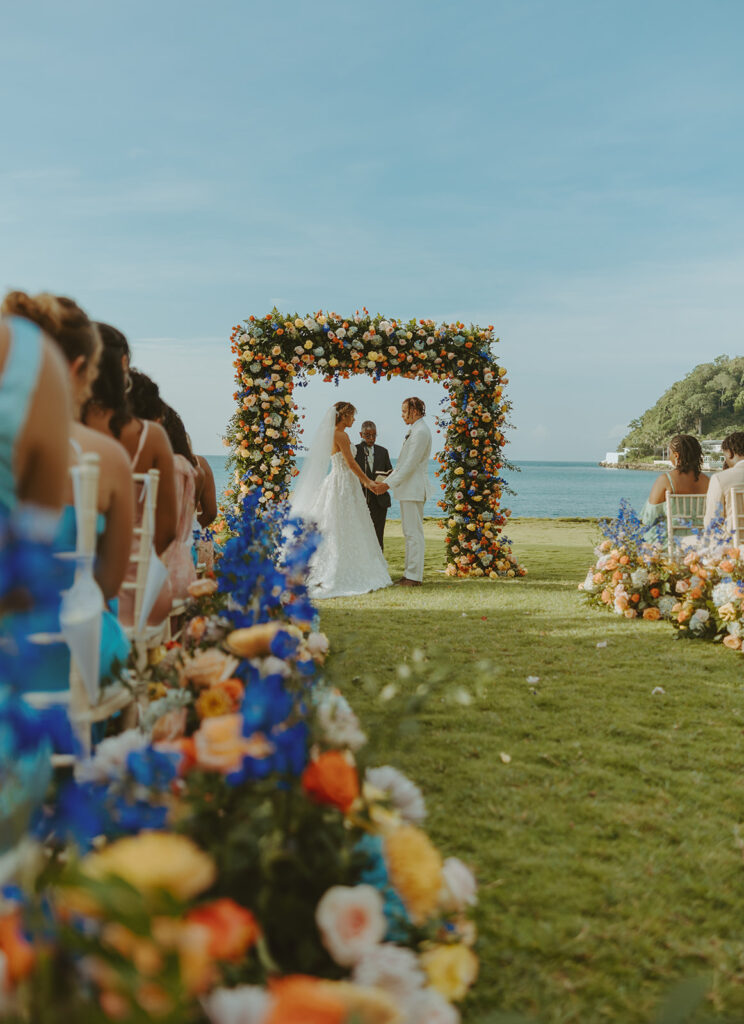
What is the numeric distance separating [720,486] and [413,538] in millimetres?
3789

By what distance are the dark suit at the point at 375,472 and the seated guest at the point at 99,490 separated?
781cm

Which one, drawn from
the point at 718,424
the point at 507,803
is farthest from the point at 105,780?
the point at 718,424

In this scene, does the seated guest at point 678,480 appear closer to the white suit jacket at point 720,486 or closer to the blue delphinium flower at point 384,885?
the white suit jacket at point 720,486

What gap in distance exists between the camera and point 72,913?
0.84 meters

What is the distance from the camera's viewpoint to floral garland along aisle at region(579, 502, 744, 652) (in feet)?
18.5

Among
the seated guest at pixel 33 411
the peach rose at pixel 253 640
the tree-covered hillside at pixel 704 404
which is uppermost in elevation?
the tree-covered hillside at pixel 704 404

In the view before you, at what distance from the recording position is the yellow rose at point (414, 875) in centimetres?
116

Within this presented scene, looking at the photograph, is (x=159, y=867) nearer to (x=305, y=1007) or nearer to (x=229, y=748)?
(x=305, y=1007)

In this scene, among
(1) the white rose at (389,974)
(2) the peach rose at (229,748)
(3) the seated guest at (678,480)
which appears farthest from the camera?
(3) the seated guest at (678,480)

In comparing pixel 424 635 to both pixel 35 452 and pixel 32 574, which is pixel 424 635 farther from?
pixel 32 574

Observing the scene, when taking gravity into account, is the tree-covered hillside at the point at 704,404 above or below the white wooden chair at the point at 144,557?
above

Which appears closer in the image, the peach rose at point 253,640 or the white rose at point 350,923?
the white rose at point 350,923

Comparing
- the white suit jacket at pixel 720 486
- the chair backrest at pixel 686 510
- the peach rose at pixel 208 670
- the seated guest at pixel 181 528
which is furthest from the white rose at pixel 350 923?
the chair backrest at pixel 686 510

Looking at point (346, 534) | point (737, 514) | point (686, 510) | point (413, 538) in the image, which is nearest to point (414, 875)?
point (737, 514)
